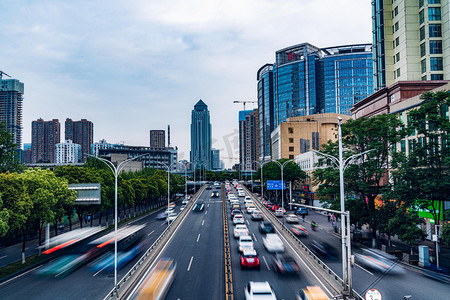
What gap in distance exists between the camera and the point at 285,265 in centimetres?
2788

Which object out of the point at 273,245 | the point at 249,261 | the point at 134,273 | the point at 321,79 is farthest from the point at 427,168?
the point at 321,79

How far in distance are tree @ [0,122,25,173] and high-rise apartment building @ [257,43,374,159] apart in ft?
514

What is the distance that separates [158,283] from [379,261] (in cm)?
2259

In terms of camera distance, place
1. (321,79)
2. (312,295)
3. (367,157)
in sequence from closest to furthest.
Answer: (312,295) → (367,157) → (321,79)

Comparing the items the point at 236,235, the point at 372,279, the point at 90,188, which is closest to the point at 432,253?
the point at 372,279

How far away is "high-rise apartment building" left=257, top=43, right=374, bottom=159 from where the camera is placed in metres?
169

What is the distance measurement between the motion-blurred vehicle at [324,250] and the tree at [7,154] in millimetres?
43035

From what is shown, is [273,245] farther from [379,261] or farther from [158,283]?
[158,283]

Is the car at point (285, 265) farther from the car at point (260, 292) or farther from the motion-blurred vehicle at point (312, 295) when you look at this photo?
the car at point (260, 292)

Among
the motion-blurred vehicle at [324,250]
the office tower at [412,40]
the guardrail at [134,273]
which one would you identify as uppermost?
the office tower at [412,40]

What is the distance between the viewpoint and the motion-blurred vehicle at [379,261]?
28875mm

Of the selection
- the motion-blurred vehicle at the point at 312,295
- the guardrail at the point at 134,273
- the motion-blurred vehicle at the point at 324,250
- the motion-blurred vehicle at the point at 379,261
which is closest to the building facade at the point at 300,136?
the motion-blurred vehicle at the point at 324,250

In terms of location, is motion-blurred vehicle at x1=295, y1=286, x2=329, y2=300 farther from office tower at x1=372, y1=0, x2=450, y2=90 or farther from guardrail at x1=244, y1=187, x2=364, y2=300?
office tower at x1=372, y1=0, x2=450, y2=90

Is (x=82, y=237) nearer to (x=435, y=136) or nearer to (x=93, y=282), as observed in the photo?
(x=93, y=282)
